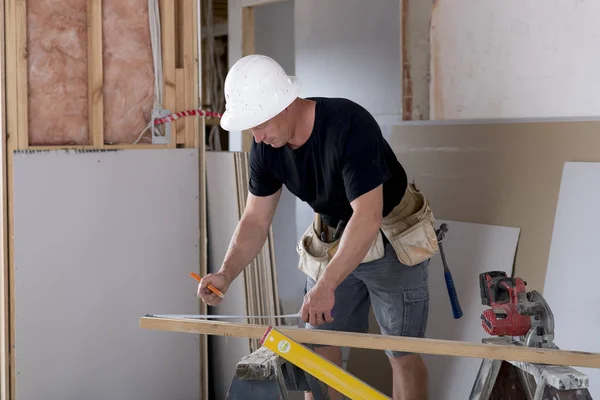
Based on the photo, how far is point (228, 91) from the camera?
243cm

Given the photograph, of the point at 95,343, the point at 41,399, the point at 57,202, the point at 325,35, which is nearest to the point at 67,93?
the point at 57,202

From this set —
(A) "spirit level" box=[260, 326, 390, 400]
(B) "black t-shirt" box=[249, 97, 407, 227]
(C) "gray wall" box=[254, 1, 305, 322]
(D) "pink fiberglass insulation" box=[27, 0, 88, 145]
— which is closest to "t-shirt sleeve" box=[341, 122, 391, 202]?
(B) "black t-shirt" box=[249, 97, 407, 227]

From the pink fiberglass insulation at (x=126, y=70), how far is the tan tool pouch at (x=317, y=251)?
44.0 inches

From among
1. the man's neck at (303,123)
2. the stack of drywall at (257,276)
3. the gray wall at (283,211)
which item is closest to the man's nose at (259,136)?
the man's neck at (303,123)

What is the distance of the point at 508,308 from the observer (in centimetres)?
219

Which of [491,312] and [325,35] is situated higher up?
[325,35]

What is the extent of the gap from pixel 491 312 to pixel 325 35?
2.72 metres

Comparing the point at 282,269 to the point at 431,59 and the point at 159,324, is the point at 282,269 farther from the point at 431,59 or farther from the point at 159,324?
the point at 159,324

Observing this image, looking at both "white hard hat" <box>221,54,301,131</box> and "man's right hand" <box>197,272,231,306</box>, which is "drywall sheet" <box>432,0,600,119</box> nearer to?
"white hard hat" <box>221,54,301,131</box>

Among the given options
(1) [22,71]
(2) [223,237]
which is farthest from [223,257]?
(1) [22,71]

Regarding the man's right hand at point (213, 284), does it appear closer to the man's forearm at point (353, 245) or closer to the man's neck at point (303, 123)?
the man's forearm at point (353, 245)

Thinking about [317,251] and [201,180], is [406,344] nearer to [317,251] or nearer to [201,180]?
[317,251]

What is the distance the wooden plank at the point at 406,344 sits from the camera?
202cm

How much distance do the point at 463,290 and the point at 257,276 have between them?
1020 mm
